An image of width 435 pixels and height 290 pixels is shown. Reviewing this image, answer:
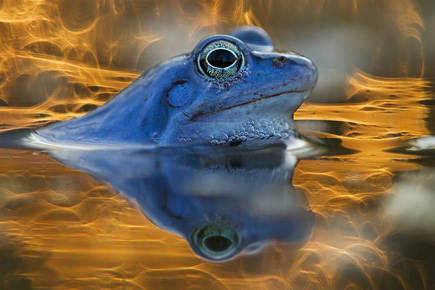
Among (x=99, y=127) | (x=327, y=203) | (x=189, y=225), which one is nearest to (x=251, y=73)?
(x=99, y=127)

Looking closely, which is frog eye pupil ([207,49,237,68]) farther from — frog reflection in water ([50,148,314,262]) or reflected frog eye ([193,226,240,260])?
reflected frog eye ([193,226,240,260])

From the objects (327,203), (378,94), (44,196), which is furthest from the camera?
(378,94)

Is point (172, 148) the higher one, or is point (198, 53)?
point (198, 53)

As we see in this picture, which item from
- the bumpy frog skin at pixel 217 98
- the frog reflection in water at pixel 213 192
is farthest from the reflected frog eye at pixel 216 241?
the bumpy frog skin at pixel 217 98

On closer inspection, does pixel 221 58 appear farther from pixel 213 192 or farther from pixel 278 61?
pixel 213 192

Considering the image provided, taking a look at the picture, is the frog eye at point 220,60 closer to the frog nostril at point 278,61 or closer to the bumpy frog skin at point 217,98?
the bumpy frog skin at point 217,98

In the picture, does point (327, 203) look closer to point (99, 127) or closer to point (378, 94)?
point (99, 127)

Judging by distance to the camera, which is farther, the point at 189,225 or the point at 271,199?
the point at 271,199
